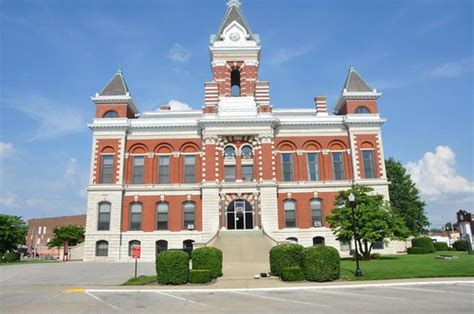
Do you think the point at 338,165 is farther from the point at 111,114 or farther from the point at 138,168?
the point at 111,114

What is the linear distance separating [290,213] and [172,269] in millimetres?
24534

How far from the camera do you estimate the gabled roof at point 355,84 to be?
150 feet

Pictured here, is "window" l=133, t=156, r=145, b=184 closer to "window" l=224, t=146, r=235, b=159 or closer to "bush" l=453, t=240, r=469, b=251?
"window" l=224, t=146, r=235, b=159

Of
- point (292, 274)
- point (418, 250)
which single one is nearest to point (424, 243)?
point (418, 250)

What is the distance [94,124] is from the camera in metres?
43.4

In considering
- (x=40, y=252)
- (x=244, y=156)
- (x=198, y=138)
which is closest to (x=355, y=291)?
(x=244, y=156)

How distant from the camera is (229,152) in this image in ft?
141

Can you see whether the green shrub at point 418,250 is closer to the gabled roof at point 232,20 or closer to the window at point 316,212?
the window at point 316,212

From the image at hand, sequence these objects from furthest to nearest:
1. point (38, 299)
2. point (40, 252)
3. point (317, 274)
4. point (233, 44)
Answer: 1. point (40, 252)
2. point (233, 44)
3. point (317, 274)
4. point (38, 299)

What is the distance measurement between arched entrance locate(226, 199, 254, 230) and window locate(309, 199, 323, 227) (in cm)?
722

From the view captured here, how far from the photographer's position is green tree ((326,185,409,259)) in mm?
30875

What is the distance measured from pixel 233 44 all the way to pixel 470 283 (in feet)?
126

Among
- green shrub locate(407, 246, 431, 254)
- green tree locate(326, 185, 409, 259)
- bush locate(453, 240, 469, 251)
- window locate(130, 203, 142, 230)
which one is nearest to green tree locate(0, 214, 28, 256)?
window locate(130, 203, 142, 230)

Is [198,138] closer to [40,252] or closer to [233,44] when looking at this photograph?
[233,44]
